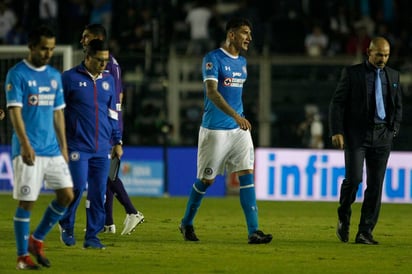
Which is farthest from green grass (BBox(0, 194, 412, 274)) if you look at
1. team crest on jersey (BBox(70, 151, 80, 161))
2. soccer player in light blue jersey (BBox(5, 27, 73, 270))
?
team crest on jersey (BBox(70, 151, 80, 161))

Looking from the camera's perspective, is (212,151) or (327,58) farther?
(327,58)

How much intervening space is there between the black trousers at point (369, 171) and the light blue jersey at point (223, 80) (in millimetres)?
1362

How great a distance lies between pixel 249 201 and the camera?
1330cm

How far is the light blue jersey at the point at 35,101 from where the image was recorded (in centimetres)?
1062

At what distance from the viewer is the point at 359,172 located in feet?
44.4

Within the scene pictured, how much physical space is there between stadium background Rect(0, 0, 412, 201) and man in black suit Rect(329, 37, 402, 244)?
29.3 feet

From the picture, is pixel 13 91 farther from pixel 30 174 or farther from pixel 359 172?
pixel 359 172

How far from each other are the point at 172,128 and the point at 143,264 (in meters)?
13.1

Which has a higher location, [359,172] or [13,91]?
[13,91]

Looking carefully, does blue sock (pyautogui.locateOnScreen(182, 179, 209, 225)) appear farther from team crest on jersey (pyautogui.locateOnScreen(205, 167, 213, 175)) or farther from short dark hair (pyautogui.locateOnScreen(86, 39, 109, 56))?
short dark hair (pyautogui.locateOnScreen(86, 39, 109, 56))

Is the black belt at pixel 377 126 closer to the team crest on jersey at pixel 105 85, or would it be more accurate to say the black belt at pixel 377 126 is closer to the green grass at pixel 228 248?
the green grass at pixel 228 248

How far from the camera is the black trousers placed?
44.3ft

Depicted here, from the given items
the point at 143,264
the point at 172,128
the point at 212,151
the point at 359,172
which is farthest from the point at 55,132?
the point at 172,128

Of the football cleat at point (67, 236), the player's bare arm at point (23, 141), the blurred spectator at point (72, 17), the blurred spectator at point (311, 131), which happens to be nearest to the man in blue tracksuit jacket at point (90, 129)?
the football cleat at point (67, 236)
